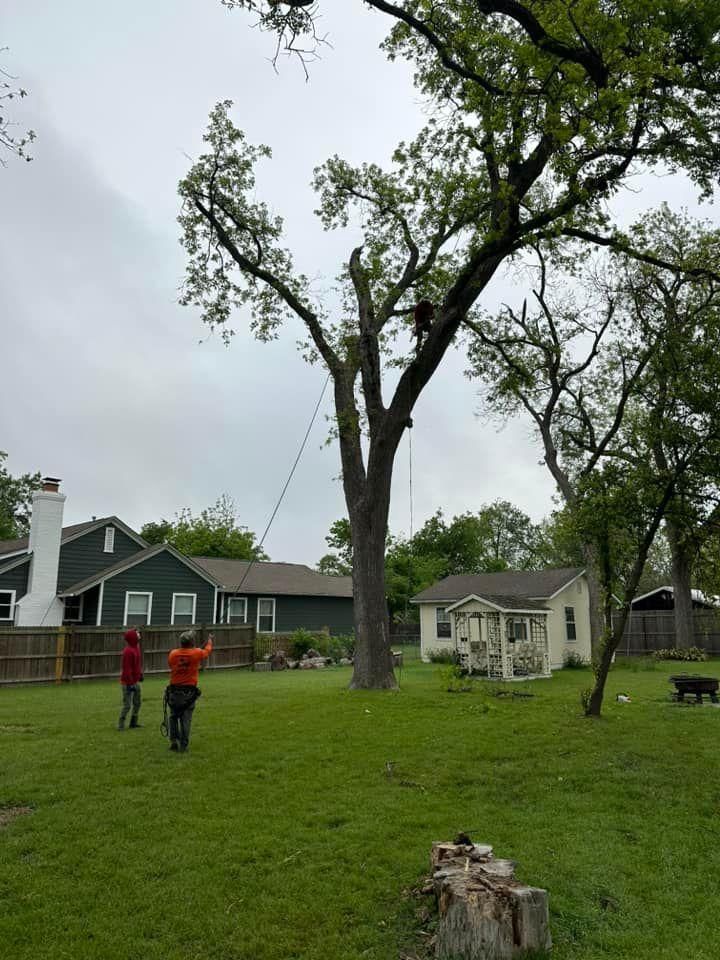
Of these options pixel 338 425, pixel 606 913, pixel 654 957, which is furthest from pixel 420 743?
pixel 338 425

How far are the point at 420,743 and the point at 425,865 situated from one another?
4.13 m

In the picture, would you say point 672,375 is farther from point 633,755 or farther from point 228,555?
point 228,555

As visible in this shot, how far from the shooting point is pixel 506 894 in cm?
402

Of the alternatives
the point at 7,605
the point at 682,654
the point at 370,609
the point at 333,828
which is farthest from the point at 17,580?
the point at 682,654

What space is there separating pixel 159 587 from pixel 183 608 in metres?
1.37

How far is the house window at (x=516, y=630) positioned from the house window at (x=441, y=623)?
5954 mm

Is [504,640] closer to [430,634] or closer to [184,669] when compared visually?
[430,634]

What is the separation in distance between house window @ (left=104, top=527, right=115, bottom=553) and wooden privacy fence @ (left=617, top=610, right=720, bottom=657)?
22647 mm

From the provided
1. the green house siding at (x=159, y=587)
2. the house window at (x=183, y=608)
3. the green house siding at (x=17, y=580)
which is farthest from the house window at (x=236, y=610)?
the green house siding at (x=17, y=580)

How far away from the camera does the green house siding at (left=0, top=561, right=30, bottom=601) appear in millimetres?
22266

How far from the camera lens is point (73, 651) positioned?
61.7ft

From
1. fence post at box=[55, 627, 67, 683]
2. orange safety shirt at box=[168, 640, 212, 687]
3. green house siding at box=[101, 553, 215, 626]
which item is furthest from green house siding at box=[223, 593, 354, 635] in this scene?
orange safety shirt at box=[168, 640, 212, 687]

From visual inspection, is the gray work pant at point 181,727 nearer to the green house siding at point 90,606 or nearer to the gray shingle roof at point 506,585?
the green house siding at point 90,606

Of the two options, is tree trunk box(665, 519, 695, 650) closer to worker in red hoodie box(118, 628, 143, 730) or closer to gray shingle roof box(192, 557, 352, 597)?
gray shingle roof box(192, 557, 352, 597)
